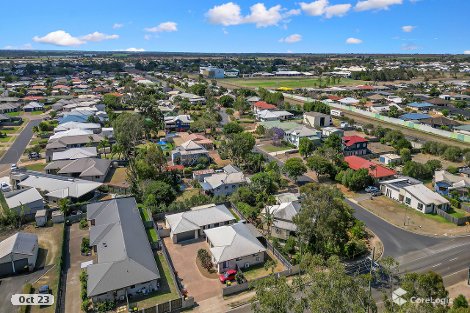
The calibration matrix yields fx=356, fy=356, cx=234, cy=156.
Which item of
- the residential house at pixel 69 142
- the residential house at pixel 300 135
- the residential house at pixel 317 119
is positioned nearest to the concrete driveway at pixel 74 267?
the residential house at pixel 69 142

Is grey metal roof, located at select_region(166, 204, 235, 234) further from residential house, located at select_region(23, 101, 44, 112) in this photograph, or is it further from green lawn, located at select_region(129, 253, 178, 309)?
residential house, located at select_region(23, 101, 44, 112)

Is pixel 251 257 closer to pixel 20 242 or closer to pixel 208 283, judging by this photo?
pixel 208 283

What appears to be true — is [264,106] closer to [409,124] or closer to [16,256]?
[409,124]

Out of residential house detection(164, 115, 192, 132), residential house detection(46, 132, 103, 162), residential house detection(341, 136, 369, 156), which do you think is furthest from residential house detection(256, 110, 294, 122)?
residential house detection(46, 132, 103, 162)

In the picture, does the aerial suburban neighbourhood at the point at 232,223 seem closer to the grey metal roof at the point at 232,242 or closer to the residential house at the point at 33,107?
the grey metal roof at the point at 232,242

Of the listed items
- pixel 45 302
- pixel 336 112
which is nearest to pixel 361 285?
pixel 45 302

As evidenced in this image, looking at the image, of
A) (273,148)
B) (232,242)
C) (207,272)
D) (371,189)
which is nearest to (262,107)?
(273,148)
